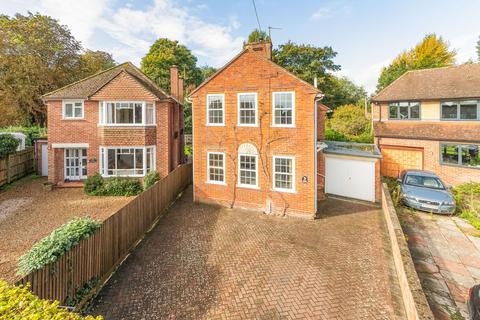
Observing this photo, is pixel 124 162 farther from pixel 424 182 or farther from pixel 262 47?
pixel 424 182

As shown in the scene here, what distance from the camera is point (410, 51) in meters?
42.8

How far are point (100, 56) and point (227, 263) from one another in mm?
44910

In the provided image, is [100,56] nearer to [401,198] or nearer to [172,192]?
[172,192]

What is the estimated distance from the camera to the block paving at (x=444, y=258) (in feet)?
22.8

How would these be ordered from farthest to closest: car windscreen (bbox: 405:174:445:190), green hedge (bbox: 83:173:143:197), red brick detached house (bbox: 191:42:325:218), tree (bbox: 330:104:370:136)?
tree (bbox: 330:104:370:136) → green hedge (bbox: 83:173:143:197) → car windscreen (bbox: 405:174:445:190) → red brick detached house (bbox: 191:42:325:218)

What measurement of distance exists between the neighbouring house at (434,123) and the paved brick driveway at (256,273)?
1023 cm

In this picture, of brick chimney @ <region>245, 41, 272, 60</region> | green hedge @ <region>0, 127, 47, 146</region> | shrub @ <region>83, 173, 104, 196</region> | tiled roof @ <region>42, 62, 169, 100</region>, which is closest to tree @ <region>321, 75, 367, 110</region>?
brick chimney @ <region>245, 41, 272, 60</region>

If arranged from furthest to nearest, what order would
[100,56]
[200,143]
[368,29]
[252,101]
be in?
[100,56] < [368,29] < [200,143] < [252,101]

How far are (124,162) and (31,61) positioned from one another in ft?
75.1

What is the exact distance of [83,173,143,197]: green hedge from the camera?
1672 centimetres

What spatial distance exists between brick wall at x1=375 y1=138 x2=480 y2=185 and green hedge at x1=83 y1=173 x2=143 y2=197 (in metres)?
21.1

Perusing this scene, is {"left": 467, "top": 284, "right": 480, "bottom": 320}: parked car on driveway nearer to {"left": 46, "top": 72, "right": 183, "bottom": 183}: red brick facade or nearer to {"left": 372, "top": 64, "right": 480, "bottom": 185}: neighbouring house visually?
{"left": 372, "top": 64, "right": 480, "bottom": 185}: neighbouring house

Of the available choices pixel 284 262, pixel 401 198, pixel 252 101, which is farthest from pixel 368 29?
pixel 284 262

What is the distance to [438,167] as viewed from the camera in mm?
18406
